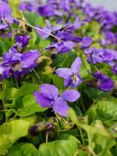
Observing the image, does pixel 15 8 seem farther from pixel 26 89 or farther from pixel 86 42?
pixel 26 89

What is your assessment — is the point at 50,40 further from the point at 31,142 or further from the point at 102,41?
the point at 102,41

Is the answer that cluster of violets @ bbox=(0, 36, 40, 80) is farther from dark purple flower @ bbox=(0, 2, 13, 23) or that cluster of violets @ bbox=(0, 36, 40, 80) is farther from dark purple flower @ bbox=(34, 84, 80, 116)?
dark purple flower @ bbox=(0, 2, 13, 23)

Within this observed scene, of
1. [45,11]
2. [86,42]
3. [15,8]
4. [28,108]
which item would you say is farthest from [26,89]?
[45,11]

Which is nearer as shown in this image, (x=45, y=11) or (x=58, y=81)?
(x=58, y=81)

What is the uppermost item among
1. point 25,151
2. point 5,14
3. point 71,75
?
point 5,14

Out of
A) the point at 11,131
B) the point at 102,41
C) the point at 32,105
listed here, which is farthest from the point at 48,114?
the point at 102,41

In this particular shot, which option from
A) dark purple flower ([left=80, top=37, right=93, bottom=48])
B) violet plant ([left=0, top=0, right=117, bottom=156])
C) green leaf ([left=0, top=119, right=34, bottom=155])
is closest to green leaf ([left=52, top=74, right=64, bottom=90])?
violet plant ([left=0, top=0, right=117, bottom=156])

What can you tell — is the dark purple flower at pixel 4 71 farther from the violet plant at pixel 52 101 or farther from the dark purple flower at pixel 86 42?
the dark purple flower at pixel 86 42
